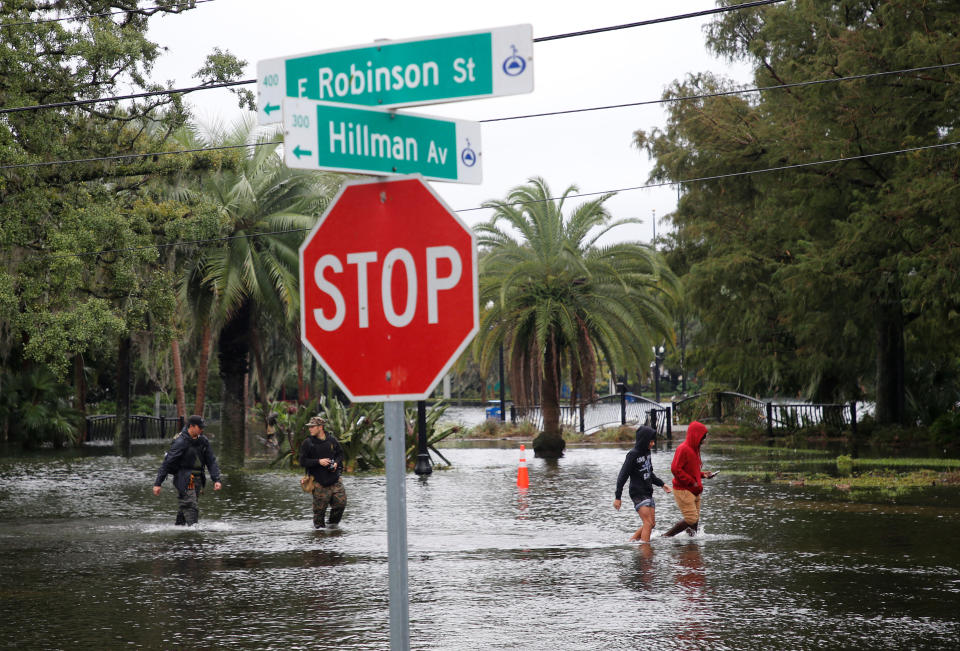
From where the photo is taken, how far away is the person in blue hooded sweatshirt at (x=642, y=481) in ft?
44.4

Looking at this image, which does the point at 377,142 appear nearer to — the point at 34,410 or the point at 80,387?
the point at 34,410

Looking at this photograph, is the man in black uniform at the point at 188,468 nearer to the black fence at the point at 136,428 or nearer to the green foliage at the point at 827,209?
the green foliage at the point at 827,209

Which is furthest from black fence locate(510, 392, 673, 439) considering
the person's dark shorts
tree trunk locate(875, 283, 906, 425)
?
the person's dark shorts

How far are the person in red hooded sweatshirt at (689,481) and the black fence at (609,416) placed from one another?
21522 millimetres

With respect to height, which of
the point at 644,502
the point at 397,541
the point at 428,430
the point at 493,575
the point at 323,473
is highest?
the point at 397,541

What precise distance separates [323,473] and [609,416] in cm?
2818

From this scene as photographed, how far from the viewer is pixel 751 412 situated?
38.7 m

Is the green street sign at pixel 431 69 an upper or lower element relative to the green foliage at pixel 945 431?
upper

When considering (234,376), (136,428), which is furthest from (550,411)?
(136,428)

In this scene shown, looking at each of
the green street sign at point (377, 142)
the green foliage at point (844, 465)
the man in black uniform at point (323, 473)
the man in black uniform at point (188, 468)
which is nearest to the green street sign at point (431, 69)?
the green street sign at point (377, 142)

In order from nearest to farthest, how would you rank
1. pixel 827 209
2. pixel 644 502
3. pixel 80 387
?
1. pixel 644 502
2. pixel 827 209
3. pixel 80 387

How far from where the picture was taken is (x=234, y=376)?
28062 mm

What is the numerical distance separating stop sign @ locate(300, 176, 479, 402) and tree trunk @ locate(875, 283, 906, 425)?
2946 cm

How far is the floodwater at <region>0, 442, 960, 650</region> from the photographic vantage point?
8625 millimetres
